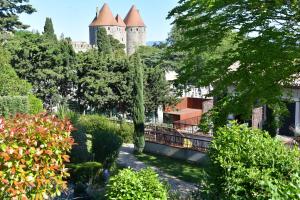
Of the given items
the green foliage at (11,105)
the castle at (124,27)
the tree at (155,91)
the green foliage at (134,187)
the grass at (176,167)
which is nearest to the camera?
the green foliage at (134,187)

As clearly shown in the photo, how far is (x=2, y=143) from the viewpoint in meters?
5.24

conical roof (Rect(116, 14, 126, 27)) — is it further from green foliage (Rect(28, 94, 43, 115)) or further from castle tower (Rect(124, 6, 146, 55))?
green foliage (Rect(28, 94, 43, 115))

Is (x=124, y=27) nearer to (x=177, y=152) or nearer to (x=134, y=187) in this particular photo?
(x=177, y=152)

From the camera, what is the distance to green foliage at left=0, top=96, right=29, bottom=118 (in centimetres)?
2214

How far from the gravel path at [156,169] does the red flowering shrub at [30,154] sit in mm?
5280

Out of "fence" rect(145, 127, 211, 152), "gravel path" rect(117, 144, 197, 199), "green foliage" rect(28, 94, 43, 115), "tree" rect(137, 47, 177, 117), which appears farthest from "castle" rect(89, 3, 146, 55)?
"fence" rect(145, 127, 211, 152)

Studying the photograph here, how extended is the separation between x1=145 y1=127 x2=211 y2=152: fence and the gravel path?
4.95 feet

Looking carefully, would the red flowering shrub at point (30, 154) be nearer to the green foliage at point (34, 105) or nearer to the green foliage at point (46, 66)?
the green foliage at point (34, 105)

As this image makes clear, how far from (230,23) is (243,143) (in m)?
4.06

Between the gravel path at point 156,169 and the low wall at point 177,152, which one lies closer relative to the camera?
the gravel path at point 156,169

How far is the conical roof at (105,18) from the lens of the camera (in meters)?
91.8

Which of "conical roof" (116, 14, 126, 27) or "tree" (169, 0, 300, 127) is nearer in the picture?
"tree" (169, 0, 300, 127)

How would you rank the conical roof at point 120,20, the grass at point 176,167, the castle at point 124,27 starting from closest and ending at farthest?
1. the grass at point 176,167
2. the castle at point 124,27
3. the conical roof at point 120,20

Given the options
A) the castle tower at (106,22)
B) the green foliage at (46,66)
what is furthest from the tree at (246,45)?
the castle tower at (106,22)
